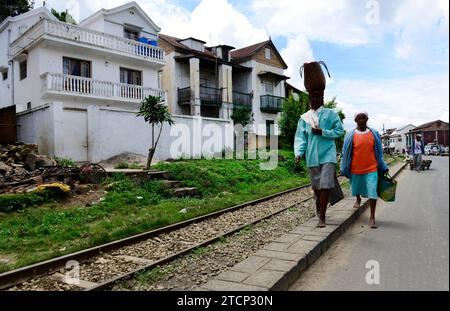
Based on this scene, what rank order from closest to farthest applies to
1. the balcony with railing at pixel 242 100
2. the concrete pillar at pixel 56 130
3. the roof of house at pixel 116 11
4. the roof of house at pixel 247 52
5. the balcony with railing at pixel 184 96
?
1. the concrete pillar at pixel 56 130
2. the roof of house at pixel 116 11
3. the balcony with railing at pixel 184 96
4. the balcony with railing at pixel 242 100
5. the roof of house at pixel 247 52

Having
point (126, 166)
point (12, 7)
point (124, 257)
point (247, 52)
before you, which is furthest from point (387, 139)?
point (12, 7)

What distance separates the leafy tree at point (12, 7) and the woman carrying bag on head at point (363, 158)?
2583 cm

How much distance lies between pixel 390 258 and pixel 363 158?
8.37 ft

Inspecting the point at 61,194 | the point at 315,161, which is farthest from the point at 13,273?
the point at 61,194

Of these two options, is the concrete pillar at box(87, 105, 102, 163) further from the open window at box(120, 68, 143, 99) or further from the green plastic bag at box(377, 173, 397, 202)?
the green plastic bag at box(377, 173, 397, 202)

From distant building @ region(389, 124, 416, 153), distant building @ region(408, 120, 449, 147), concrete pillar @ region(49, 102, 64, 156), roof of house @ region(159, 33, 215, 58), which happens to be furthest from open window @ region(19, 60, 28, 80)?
distant building @ region(408, 120, 449, 147)

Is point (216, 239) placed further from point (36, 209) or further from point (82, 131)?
point (82, 131)

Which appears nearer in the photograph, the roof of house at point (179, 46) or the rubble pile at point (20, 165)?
the rubble pile at point (20, 165)

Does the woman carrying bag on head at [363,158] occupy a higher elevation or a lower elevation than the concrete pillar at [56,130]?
lower

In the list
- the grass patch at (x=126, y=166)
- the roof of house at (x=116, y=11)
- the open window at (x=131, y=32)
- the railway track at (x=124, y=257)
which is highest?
the roof of house at (x=116, y=11)

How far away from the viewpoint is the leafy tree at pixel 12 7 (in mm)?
25516

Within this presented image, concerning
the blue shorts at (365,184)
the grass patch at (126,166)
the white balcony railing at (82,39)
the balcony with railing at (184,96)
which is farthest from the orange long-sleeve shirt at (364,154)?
the balcony with railing at (184,96)

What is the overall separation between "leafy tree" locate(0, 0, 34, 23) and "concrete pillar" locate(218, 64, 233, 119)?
14161 mm

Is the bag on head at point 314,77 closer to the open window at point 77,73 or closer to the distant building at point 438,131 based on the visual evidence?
the distant building at point 438,131
